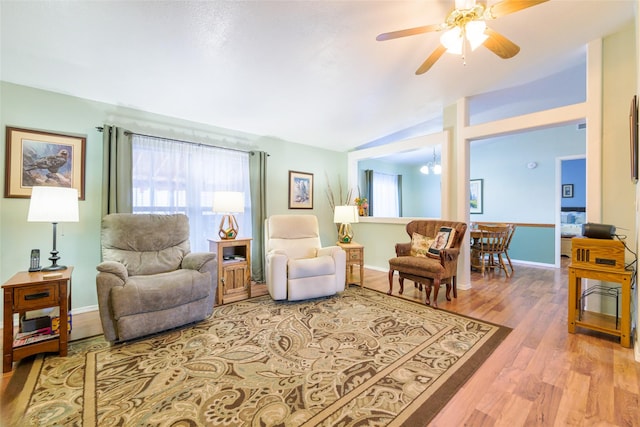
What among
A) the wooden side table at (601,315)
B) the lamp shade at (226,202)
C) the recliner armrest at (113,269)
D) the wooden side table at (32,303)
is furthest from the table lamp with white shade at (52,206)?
the wooden side table at (601,315)

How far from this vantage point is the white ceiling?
6.34 feet

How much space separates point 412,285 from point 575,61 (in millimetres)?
3214

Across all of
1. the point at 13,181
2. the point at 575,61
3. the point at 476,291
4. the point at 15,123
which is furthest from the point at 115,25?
the point at 476,291

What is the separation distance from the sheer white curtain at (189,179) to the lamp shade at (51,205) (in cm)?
89

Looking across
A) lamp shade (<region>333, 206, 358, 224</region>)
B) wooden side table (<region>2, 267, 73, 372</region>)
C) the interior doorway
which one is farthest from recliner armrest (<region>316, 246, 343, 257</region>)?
the interior doorway

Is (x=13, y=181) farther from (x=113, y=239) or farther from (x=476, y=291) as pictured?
(x=476, y=291)

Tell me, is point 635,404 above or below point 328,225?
below

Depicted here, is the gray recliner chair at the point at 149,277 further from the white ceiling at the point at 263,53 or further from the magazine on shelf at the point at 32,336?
the white ceiling at the point at 263,53

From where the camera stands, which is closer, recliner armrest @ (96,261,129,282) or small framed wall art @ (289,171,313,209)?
recliner armrest @ (96,261,129,282)

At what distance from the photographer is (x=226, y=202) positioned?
3.22m

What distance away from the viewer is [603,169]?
8.54 feet

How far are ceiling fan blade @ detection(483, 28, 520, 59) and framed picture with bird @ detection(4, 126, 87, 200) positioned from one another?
3.81 meters

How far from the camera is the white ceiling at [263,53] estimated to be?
1932mm

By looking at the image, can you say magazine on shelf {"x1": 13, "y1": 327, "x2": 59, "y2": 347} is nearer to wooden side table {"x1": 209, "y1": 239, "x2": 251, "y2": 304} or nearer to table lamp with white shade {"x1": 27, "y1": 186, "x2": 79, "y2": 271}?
table lamp with white shade {"x1": 27, "y1": 186, "x2": 79, "y2": 271}
